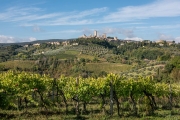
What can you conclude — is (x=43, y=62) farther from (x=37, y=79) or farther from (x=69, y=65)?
(x=37, y=79)

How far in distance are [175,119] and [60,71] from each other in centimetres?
5752

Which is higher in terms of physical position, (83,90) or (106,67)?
(83,90)

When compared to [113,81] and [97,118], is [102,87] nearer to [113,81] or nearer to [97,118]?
[113,81]

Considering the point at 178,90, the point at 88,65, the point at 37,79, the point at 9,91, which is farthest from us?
the point at 88,65

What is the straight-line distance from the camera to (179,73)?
5872cm

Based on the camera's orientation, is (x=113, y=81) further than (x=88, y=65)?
No

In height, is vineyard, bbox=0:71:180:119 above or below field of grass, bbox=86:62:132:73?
above

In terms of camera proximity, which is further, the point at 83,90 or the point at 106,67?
the point at 106,67

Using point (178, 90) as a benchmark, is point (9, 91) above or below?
above

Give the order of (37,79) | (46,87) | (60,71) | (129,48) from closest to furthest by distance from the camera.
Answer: (37,79), (46,87), (60,71), (129,48)

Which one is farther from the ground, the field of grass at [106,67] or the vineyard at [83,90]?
the vineyard at [83,90]

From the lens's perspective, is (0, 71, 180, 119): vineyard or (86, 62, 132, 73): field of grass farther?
(86, 62, 132, 73): field of grass

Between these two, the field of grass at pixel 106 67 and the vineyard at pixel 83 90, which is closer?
the vineyard at pixel 83 90

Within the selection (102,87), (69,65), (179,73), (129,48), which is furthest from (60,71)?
(129,48)
